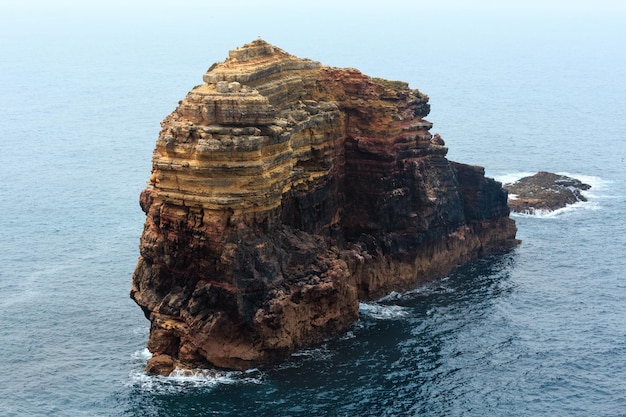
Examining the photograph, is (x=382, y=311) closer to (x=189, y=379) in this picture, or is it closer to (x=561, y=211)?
(x=189, y=379)

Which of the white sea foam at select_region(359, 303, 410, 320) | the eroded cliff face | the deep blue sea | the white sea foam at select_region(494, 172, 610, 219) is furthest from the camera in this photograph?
the white sea foam at select_region(494, 172, 610, 219)

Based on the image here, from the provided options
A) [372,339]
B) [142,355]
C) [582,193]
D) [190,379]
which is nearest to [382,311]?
[372,339]

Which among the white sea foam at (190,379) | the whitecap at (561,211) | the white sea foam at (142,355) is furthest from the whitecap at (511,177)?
the white sea foam at (142,355)

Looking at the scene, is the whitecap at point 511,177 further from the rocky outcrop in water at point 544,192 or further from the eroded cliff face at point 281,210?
the eroded cliff face at point 281,210

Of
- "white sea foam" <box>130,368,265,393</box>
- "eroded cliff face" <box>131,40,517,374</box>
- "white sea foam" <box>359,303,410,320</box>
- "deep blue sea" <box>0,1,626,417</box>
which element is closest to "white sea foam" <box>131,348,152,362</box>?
"deep blue sea" <box>0,1,626,417</box>

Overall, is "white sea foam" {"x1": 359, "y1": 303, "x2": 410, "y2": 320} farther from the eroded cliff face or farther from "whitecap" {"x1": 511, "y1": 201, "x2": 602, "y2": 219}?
"whitecap" {"x1": 511, "y1": 201, "x2": 602, "y2": 219}

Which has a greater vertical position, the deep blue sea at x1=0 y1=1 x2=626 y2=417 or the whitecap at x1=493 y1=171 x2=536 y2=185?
the whitecap at x1=493 y1=171 x2=536 y2=185

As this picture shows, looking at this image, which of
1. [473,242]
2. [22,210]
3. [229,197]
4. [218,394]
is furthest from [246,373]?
[22,210]

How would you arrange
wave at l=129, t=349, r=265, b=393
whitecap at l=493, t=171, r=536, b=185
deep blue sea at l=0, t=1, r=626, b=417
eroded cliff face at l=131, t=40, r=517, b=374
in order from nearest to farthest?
1. deep blue sea at l=0, t=1, r=626, b=417
2. wave at l=129, t=349, r=265, b=393
3. eroded cliff face at l=131, t=40, r=517, b=374
4. whitecap at l=493, t=171, r=536, b=185
